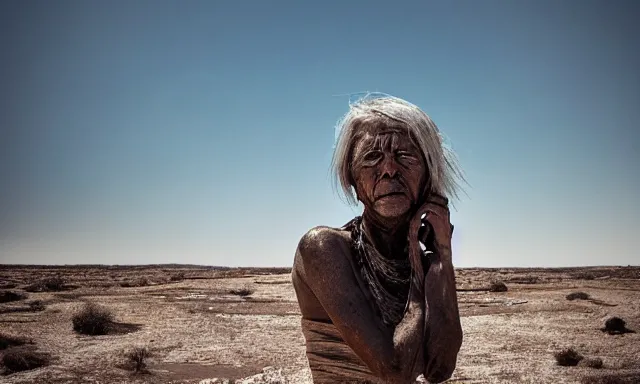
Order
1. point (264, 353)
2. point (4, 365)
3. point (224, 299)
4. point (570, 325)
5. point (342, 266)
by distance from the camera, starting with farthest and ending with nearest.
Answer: point (224, 299)
point (570, 325)
point (264, 353)
point (4, 365)
point (342, 266)

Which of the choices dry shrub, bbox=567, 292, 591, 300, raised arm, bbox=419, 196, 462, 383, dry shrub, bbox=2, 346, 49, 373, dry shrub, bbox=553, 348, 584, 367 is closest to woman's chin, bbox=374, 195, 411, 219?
raised arm, bbox=419, 196, 462, 383

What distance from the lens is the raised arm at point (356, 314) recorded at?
2152 millimetres

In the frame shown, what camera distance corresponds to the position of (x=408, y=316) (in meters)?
2.26

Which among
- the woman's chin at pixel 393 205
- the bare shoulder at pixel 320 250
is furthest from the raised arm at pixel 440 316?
the bare shoulder at pixel 320 250

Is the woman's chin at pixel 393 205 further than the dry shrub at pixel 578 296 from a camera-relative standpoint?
No

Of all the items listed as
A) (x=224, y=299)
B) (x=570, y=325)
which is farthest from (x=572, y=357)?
(x=224, y=299)

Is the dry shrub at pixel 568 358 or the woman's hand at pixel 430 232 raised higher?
the woman's hand at pixel 430 232

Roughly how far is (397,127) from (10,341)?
15107 millimetres

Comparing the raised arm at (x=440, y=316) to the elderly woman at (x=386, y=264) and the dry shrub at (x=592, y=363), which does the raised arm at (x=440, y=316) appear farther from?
the dry shrub at (x=592, y=363)

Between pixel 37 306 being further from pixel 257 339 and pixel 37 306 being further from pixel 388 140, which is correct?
pixel 388 140

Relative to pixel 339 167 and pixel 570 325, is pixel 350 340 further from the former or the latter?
pixel 570 325

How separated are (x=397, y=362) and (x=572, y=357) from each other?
38.1 ft

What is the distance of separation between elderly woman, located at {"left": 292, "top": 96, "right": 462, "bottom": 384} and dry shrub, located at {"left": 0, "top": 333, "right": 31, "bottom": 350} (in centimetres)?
1420

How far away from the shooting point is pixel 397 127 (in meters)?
2.58
